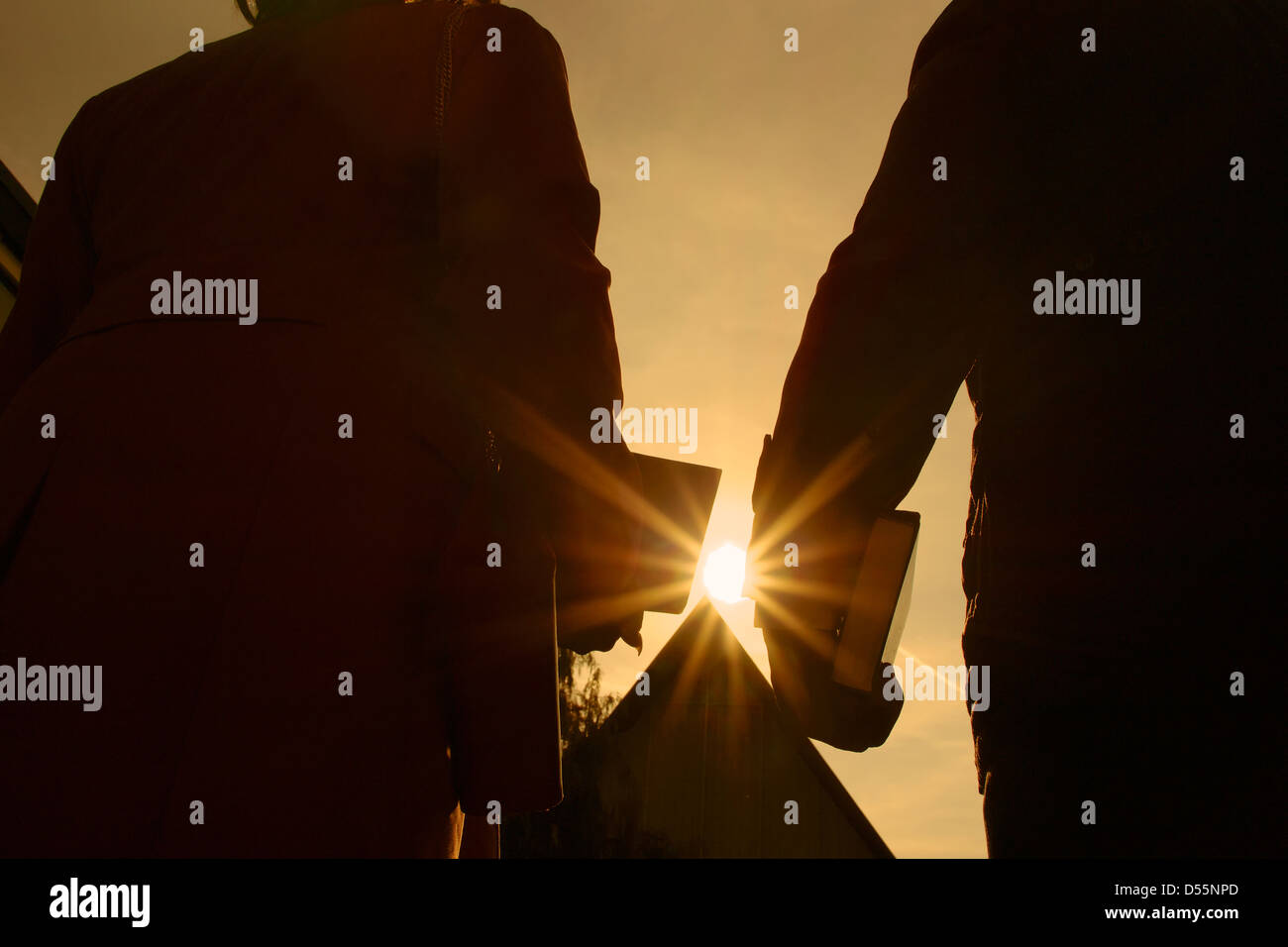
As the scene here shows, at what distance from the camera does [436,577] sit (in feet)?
3.46

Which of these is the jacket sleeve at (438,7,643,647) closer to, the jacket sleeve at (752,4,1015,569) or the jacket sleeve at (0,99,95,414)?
the jacket sleeve at (752,4,1015,569)

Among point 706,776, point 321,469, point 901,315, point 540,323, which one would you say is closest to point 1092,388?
point 901,315

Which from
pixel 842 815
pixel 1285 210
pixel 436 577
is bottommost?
pixel 842 815

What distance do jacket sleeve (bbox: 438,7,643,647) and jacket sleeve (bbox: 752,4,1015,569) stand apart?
0.41m

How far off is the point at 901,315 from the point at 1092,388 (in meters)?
0.34

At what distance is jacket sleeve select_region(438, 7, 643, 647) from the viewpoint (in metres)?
1.14

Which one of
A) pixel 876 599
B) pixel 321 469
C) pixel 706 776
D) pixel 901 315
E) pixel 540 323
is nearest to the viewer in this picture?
pixel 321 469

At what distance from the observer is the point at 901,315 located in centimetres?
140

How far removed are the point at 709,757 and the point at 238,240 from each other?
14.1m

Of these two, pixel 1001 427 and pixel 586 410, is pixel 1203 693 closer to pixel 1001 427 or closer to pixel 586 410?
pixel 1001 427

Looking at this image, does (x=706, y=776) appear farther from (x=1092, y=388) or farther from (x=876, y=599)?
(x=1092, y=388)
